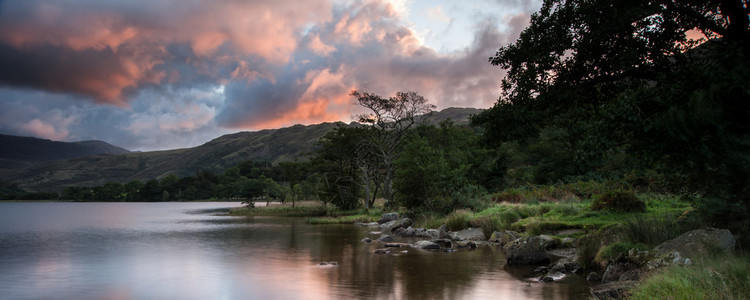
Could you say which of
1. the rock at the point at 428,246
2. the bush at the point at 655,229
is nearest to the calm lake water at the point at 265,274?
the rock at the point at 428,246

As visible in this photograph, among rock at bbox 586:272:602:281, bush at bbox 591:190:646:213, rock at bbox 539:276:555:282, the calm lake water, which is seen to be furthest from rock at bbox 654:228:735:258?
bush at bbox 591:190:646:213

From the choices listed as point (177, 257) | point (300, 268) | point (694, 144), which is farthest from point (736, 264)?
point (177, 257)

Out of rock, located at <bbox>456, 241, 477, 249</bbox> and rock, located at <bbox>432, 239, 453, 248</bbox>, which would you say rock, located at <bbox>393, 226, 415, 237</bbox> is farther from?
rock, located at <bbox>456, 241, 477, 249</bbox>

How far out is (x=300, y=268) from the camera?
20.0 meters

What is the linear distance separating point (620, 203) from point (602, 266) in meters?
8.96

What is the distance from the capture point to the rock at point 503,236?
79.5 feet

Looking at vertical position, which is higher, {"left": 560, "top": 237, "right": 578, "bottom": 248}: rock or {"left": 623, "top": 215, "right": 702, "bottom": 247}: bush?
{"left": 623, "top": 215, "right": 702, "bottom": 247}: bush

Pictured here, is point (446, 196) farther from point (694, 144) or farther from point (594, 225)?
point (694, 144)

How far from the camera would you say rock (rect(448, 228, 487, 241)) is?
89.7ft

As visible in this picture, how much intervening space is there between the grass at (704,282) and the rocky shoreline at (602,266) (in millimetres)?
1363

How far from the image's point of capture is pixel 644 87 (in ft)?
40.1

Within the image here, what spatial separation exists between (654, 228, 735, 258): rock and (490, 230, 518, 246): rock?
39.4ft

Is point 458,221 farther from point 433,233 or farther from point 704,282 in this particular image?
point 704,282

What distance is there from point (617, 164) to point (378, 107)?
28.3 meters
